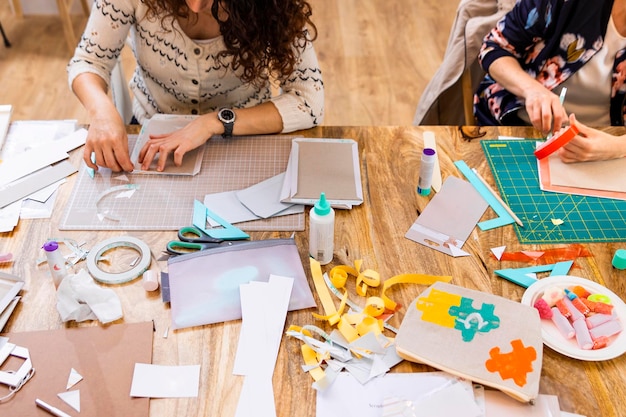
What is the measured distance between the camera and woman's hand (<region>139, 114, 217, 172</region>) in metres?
1.29

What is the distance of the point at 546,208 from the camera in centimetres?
125

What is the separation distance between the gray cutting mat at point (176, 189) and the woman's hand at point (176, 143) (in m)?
0.04

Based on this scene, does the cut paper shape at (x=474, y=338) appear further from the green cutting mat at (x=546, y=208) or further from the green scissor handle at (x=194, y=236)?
the green scissor handle at (x=194, y=236)

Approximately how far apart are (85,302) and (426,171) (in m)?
0.74

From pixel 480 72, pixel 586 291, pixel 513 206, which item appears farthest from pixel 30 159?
pixel 480 72

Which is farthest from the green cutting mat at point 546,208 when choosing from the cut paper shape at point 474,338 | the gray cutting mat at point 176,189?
the gray cutting mat at point 176,189

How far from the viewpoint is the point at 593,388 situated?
0.92 metres

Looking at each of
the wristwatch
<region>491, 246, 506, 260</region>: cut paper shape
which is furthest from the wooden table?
the wristwatch

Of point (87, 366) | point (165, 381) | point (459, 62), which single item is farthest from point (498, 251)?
point (459, 62)

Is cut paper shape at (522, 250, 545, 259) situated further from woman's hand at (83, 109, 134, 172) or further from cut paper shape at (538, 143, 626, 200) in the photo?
woman's hand at (83, 109, 134, 172)

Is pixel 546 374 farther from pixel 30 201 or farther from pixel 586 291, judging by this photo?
pixel 30 201

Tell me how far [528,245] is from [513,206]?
120 millimetres

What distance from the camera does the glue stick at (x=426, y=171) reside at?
1202 mm

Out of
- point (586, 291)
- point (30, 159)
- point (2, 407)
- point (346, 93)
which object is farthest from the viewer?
point (346, 93)
